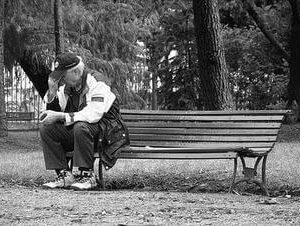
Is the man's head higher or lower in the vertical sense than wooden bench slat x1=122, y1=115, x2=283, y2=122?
higher

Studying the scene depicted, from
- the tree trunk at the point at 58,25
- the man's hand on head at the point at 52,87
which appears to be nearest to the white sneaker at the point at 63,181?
the man's hand on head at the point at 52,87

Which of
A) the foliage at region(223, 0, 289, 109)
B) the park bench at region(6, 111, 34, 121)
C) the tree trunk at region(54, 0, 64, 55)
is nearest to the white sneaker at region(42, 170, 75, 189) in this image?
the tree trunk at region(54, 0, 64, 55)

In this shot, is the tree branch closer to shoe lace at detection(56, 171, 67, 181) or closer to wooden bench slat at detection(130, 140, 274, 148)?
wooden bench slat at detection(130, 140, 274, 148)

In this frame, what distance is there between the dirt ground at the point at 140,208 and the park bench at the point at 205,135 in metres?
0.42

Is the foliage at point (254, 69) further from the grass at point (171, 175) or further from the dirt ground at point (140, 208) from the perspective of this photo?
the dirt ground at point (140, 208)

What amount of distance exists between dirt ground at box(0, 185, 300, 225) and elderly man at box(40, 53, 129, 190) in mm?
278

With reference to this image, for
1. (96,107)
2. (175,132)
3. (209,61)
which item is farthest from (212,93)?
(96,107)

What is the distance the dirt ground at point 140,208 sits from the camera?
16.0ft

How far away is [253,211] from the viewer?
5.39 m

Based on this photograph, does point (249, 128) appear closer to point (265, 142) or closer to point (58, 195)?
point (265, 142)

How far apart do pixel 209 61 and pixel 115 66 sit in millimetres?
7189

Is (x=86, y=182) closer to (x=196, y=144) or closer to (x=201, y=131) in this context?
(x=196, y=144)

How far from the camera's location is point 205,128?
286 inches

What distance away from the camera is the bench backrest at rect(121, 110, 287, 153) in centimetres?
701
